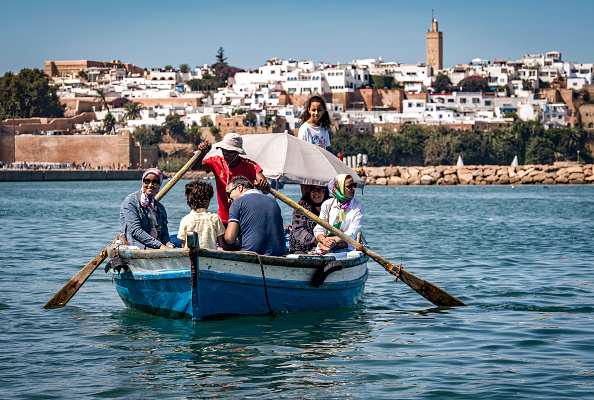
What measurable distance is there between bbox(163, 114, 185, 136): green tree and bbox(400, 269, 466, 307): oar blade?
345ft

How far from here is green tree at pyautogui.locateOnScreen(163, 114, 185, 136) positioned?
11475 centimetres

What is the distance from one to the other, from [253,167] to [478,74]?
431 feet

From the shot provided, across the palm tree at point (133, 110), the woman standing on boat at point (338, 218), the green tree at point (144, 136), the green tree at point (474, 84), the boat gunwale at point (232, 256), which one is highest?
the green tree at point (474, 84)

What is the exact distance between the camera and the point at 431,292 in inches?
427

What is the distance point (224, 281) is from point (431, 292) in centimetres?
310

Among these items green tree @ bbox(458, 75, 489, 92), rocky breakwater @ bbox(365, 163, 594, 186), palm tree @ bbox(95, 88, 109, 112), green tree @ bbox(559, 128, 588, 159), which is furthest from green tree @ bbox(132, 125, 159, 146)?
green tree @ bbox(559, 128, 588, 159)

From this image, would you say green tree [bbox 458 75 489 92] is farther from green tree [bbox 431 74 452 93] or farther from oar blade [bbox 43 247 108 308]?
oar blade [bbox 43 247 108 308]

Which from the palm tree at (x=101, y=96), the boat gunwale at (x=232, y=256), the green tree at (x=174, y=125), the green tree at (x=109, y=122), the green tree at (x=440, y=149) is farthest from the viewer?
the palm tree at (x=101, y=96)

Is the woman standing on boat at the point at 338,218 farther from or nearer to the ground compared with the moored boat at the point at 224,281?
farther from the ground

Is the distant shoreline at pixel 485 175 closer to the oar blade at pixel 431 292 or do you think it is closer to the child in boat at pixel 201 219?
the oar blade at pixel 431 292


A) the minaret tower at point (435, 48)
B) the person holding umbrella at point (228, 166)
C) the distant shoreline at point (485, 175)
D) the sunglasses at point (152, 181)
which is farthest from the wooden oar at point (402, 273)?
the minaret tower at point (435, 48)

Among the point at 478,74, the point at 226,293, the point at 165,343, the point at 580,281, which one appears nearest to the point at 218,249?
the point at 226,293

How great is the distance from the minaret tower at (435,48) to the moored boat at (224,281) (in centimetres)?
16818

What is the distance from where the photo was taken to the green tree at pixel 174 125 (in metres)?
115
